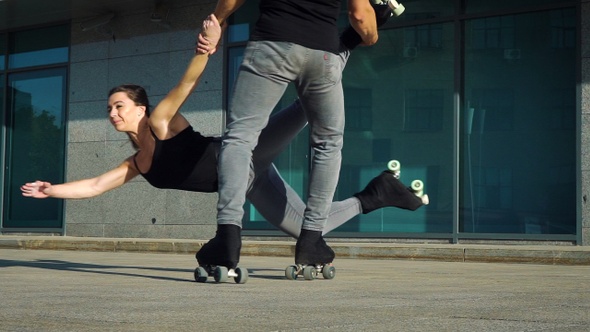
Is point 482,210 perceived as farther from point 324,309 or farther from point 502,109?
point 324,309

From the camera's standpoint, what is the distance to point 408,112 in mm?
13961

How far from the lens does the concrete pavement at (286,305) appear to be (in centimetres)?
299

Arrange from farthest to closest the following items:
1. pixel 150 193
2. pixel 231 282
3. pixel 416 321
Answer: pixel 150 193, pixel 231 282, pixel 416 321

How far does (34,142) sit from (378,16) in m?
13.6

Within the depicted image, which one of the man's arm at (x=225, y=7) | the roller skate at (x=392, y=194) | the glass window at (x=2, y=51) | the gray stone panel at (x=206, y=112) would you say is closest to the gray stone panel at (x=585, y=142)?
the gray stone panel at (x=206, y=112)

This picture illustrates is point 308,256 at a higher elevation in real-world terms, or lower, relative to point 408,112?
lower

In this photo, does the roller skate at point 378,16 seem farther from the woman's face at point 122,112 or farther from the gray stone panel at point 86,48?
the gray stone panel at point 86,48

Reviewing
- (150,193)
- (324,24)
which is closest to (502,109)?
(150,193)

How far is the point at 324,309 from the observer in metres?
3.58

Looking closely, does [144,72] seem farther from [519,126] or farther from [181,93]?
[181,93]

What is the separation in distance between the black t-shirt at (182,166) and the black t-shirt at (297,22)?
71 centimetres

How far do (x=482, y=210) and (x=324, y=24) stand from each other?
337 inches

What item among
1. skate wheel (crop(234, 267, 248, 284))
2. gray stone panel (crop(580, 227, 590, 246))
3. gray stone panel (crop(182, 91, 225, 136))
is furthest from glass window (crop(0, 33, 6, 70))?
skate wheel (crop(234, 267, 248, 284))

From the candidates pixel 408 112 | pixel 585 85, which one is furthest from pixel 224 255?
pixel 408 112
